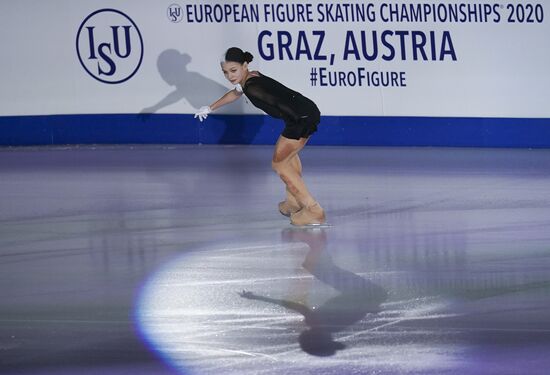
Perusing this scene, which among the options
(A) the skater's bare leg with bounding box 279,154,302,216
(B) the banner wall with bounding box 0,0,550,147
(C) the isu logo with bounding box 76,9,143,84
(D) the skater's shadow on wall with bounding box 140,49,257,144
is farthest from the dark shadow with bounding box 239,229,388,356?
(C) the isu logo with bounding box 76,9,143,84

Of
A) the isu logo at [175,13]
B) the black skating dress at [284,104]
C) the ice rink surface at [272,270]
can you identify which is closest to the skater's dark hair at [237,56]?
the black skating dress at [284,104]

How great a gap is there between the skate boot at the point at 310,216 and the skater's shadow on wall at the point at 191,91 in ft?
18.0

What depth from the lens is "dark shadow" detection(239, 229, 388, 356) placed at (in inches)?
249

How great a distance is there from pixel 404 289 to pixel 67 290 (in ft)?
6.87

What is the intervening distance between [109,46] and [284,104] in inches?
242

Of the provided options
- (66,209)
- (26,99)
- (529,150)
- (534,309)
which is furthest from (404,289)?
(26,99)

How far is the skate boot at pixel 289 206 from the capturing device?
9.93m

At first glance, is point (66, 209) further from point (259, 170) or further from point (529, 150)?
point (529, 150)

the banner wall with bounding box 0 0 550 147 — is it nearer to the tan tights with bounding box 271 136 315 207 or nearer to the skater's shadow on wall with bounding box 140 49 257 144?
the skater's shadow on wall with bounding box 140 49 257 144

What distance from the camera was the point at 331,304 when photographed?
7.11 meters

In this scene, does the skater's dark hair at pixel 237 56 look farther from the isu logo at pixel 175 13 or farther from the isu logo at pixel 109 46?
the isu logo at pixel 109 46

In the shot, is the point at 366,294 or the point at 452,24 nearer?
the point at 366,294

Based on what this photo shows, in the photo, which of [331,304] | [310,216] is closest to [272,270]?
[331,304]

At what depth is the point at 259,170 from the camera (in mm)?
12969
